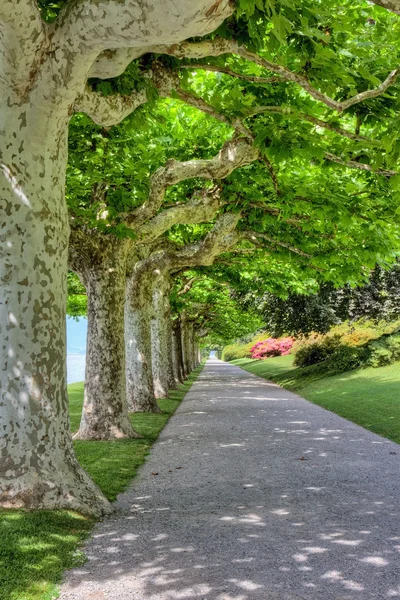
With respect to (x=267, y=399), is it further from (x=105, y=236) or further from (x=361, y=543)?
(x=361, y=543)

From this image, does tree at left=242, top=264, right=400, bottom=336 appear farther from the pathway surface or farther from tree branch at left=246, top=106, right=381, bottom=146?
tree branch at left=246, top=106, right=381, bottom=146

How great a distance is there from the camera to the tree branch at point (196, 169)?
9.35 m

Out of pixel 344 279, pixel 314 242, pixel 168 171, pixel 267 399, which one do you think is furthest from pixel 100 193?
pixel 267 399

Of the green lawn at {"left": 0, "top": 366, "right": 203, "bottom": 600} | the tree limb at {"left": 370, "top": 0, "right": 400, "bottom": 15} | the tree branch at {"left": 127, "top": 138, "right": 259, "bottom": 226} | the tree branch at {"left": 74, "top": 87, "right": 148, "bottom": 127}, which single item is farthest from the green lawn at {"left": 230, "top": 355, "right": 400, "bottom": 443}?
the tree limb at {"left": 370, "top": 0, "right": 400, "bottom": 15}

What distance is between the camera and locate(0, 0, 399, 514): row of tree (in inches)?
196

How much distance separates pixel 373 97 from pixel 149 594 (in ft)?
18.4

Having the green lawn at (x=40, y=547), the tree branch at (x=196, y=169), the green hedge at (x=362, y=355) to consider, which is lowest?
the green lawn at (x=40, y=547)

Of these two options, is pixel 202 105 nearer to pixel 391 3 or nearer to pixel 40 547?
pixel 391 3

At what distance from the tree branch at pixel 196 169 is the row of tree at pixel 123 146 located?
3 centimetres

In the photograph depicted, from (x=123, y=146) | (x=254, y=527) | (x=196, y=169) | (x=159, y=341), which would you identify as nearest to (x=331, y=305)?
(x=159, y=341)

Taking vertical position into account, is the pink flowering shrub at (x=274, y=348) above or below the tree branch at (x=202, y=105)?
below

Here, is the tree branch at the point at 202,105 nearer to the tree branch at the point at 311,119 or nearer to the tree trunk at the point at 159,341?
the tree branch at the point at 311,119

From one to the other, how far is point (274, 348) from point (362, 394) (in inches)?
1302

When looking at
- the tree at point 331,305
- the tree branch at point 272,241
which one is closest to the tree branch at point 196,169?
the tree branch at point 272,241
